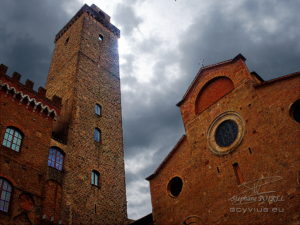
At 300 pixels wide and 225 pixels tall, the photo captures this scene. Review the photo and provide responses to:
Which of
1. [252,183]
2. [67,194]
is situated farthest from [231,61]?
[67,194]

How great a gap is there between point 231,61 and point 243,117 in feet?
12.8

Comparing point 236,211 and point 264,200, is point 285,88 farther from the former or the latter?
point 236,211

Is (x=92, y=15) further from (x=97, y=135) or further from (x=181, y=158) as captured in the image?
(x=181, y=158)

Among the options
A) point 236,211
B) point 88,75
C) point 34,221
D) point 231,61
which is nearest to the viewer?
point 236,211

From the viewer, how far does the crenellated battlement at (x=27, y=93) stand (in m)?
16.7

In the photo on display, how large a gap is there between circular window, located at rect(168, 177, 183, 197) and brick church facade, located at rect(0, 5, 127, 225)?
4.89 metres

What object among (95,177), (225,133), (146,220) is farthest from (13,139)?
(225,133)

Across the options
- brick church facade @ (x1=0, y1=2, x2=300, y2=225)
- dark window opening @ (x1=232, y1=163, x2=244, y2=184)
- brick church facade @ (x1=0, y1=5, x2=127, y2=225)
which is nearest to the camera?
brick church facade @ (x1=0, y1=2, x2=300, y2=225)

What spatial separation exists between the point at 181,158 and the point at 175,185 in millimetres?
1655

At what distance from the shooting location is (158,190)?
17.8m

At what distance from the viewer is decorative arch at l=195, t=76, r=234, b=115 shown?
17148 mm

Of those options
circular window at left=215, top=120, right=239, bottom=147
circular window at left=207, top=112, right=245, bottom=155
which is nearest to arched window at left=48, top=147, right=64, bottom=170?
circular window at left=207, top=112, right=245, bottom=155

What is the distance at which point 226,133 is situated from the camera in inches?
619

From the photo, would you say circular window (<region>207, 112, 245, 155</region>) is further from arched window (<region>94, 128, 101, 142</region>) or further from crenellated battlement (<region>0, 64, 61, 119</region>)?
crenellated battlement (<region>0, 64, 61, 119</region>)
